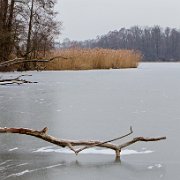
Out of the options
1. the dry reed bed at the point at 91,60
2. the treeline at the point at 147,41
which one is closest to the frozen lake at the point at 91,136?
the dry reed bed at the point at 91,60

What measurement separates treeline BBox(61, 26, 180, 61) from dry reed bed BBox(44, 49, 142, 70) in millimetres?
38995

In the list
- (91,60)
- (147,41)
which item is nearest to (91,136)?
(91,60)

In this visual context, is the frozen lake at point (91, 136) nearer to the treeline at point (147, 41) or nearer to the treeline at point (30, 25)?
the treeline at point (30, 25)

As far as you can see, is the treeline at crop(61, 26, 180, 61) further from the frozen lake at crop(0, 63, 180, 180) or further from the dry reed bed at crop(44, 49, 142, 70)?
the frozen lake at crop(0, 63, 180, 180)

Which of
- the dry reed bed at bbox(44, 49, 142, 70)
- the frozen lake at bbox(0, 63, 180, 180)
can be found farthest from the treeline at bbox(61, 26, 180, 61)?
the frozen lake at bbox(0, 63, 180, 180)

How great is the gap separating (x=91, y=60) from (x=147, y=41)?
48.4m

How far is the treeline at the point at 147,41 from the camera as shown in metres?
64.3

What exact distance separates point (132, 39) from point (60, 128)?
65.2m

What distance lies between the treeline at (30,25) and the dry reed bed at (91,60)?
0.92 metres

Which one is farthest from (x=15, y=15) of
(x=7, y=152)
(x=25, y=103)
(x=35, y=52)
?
(x=7, y=152)

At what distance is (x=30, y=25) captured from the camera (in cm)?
2225

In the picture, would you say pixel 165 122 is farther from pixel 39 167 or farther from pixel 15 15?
pixel 15 15

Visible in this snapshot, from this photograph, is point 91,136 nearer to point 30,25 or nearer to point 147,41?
point 30,25

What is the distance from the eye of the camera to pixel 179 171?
9.21 ft
